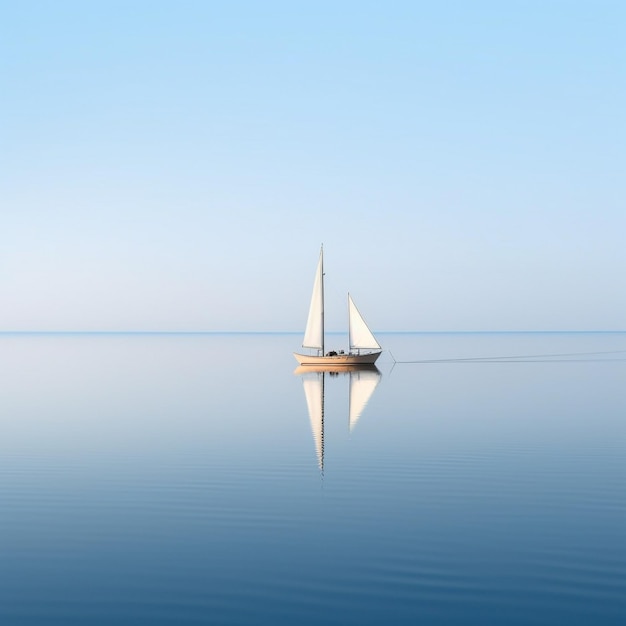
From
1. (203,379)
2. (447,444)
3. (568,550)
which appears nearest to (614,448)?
(447,444)

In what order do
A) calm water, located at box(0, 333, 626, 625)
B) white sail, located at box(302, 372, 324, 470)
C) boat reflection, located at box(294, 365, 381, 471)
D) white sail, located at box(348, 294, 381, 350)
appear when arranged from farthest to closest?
white sail, located at box(348, 294, 381, 350) → boat reflection, located at box(294, 365, 381, 471) → white sail, located at box(302, 372, 324, 470) → calm water, located at box(0, 333, 626, 625)

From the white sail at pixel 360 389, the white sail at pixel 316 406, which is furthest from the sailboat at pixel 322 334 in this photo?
the white sail at pixel 316 406

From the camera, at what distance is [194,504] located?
27.5m

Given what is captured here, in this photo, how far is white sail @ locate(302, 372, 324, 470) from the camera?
4225 cm

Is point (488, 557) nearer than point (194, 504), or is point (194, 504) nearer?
point (488, 557)

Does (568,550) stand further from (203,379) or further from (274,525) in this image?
(203,379)

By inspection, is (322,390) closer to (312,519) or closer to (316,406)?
(316,406)

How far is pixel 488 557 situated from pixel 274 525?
23.2 ft

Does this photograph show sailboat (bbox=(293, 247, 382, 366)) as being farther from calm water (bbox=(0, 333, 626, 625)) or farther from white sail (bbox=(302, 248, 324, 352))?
calm water (bbox=(0, 333, 626, 625))

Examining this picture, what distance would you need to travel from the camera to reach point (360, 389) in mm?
85688

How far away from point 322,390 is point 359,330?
131 feet

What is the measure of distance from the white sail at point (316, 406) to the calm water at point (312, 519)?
1.44 ft

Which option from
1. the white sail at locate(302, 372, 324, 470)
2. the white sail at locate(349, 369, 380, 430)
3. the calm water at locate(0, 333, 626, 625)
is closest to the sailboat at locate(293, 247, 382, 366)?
the white sail at locate(349, 369, 380, 430)

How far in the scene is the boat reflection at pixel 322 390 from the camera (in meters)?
51.0
